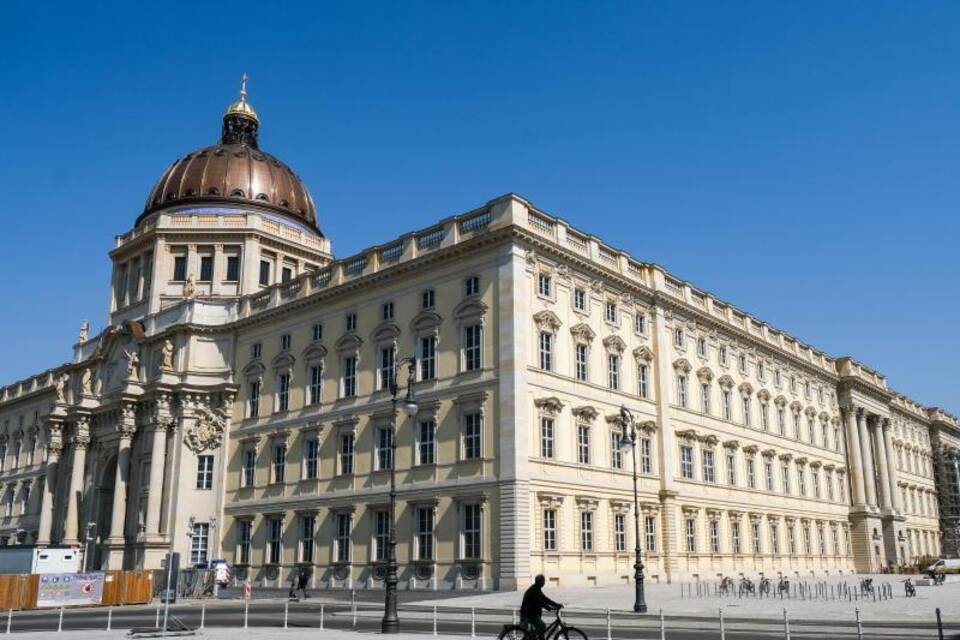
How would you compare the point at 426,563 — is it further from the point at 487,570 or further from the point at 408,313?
the point at 408,313

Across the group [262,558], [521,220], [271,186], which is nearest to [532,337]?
[521,220]

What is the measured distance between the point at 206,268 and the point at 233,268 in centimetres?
208

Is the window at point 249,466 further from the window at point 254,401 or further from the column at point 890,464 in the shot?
the column at point 890,464

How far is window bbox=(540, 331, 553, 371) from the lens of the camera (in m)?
42.4

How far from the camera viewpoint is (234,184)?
229ft

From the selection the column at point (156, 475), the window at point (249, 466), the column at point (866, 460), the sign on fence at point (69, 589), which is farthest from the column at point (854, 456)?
the sign on fence at point (69, 589)

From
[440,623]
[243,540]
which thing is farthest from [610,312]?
[243,540]

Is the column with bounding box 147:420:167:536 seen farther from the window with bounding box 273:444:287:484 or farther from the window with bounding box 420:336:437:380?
the window with bounding box 420:336:437:380

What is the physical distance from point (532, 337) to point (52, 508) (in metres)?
44.6

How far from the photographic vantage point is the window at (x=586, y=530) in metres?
41.8

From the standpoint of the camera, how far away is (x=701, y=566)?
49656 millimetres

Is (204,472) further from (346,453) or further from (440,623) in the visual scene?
(440,623)

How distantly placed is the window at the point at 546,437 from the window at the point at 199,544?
2466 cm

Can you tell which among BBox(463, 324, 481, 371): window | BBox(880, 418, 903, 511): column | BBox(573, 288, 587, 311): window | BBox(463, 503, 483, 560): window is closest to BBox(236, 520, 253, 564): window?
BBox(463, 503, 483, 560): window
